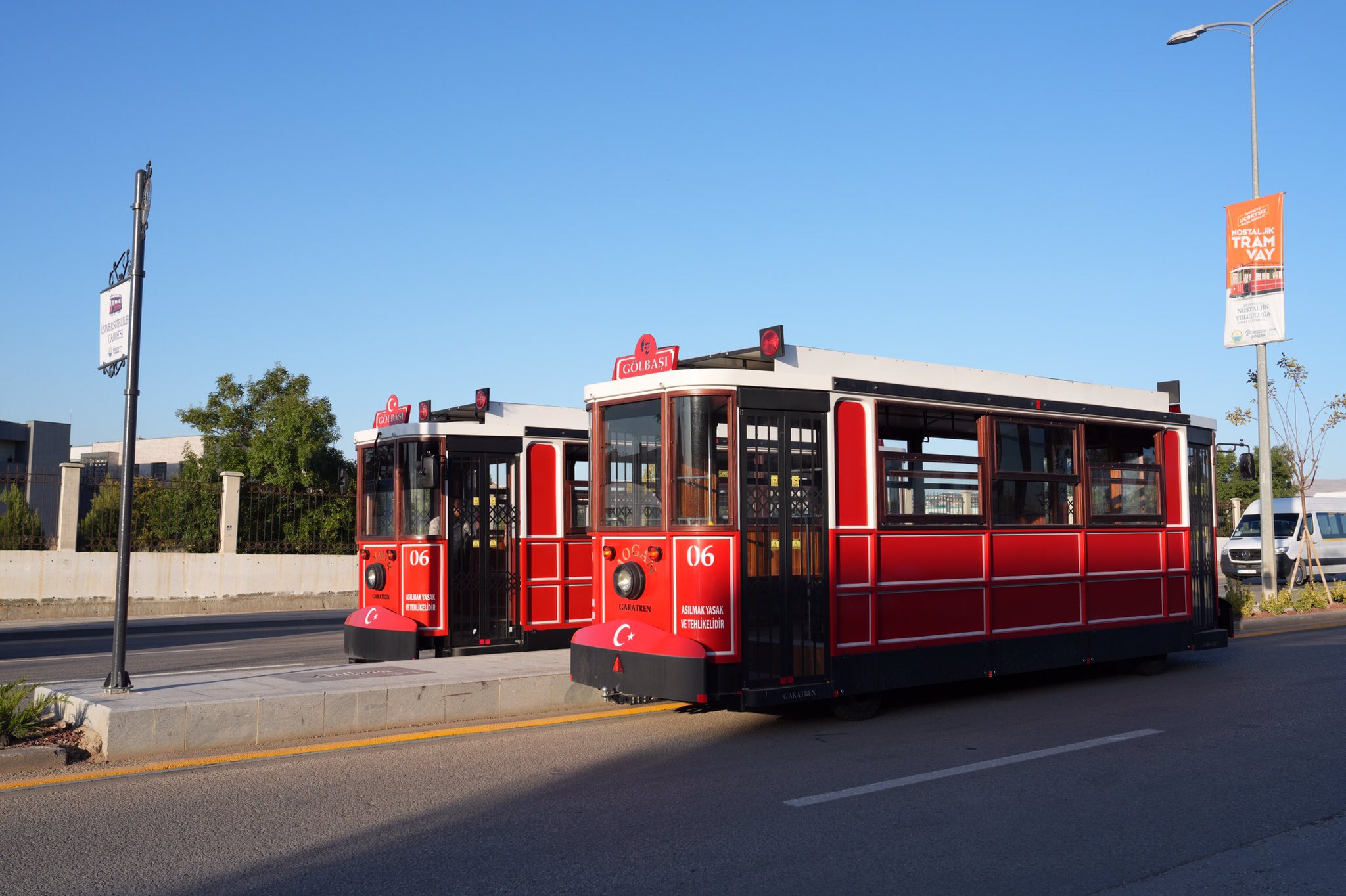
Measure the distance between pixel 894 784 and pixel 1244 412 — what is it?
66.1 feet

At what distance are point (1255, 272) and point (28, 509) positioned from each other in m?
23.6

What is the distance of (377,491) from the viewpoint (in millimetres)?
13156

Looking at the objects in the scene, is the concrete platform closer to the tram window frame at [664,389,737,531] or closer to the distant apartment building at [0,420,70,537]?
the tram window frame at [664,389,737,531]

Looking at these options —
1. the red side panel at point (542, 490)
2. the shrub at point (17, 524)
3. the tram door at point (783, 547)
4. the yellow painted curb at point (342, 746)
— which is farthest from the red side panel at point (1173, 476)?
the shrub at point (17, 524)

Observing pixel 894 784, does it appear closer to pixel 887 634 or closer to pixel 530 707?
pixel 887 634

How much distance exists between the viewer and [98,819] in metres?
6.10

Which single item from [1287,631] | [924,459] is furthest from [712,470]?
[1287,631]

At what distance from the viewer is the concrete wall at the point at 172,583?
2186 centimetres

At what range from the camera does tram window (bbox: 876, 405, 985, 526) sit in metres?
9.62

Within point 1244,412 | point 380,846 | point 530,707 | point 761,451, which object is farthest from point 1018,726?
point 1244,412

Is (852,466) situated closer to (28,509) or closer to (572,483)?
(572,483)

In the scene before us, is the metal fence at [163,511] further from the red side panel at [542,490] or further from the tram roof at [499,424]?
the red side panel at [542,490]

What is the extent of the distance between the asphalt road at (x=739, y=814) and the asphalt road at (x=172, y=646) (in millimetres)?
4425

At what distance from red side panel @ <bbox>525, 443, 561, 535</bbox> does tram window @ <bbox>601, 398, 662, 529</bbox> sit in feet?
12.7
